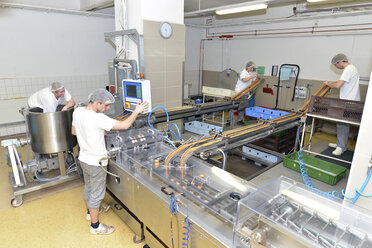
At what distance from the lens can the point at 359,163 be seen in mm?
1716

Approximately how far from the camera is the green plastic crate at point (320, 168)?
102 inches

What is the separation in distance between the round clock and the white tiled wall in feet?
9.05

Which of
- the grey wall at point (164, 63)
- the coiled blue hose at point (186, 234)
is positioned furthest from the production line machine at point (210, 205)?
the grey wall at point (164, 63)

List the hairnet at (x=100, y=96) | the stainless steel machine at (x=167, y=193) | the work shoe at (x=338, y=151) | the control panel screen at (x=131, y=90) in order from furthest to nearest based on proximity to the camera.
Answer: the work shoe at (x=338, y=151), the control panel screen at (x=131, y=90), the hairnet at (x=100, y=96), the stainless steel machine at (x=167, y=193)

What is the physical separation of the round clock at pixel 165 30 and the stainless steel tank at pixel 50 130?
1804mm

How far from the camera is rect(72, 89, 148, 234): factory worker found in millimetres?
2090

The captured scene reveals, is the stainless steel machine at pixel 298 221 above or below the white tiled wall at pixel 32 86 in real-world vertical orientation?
below

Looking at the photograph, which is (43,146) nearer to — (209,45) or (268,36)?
(268,36)

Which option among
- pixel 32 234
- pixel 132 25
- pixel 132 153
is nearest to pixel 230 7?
pixel 132 25

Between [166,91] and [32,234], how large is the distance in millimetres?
2625

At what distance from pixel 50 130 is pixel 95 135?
1.01 m

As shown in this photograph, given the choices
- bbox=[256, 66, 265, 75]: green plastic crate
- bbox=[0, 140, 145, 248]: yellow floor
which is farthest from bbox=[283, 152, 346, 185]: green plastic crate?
bbox=[256, 66, 265, 75]: green plastic crate

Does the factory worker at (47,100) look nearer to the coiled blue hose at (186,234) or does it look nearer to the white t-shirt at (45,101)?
the white t-shirt at (45,101)

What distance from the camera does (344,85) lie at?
337cm
